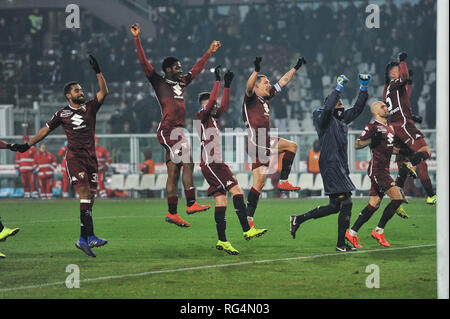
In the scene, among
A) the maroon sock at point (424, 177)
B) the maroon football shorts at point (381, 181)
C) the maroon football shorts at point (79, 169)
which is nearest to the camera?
the maroon football shorts at point (79, 169)

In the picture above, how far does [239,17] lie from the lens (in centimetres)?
2847

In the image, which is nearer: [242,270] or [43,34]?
[242,270]

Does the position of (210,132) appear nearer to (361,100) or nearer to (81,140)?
(81,140)

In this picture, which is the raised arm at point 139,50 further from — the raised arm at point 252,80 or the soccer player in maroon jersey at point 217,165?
the raised arm at point 252,80

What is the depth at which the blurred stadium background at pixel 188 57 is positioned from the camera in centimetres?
2269

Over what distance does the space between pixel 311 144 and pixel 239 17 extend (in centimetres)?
877

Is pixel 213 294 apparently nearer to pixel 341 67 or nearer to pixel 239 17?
pixel 341 67

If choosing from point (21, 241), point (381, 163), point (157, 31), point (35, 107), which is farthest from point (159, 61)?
point (381, 163)

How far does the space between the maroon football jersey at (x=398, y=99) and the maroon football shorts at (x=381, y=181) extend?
2272 mm

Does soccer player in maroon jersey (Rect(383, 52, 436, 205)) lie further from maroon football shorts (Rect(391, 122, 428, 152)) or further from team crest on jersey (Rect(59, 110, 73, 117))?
team crest on jersey (Rect(59, 110, 73, 117))

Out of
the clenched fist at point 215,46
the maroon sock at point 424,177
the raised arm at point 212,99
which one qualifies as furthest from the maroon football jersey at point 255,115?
the maroon sock at point 424,177

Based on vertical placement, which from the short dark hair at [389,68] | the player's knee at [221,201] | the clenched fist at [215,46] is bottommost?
the player's knee at [221,201]

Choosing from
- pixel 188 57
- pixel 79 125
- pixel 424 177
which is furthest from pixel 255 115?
pixel 188 57

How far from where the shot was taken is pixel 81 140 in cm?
932
